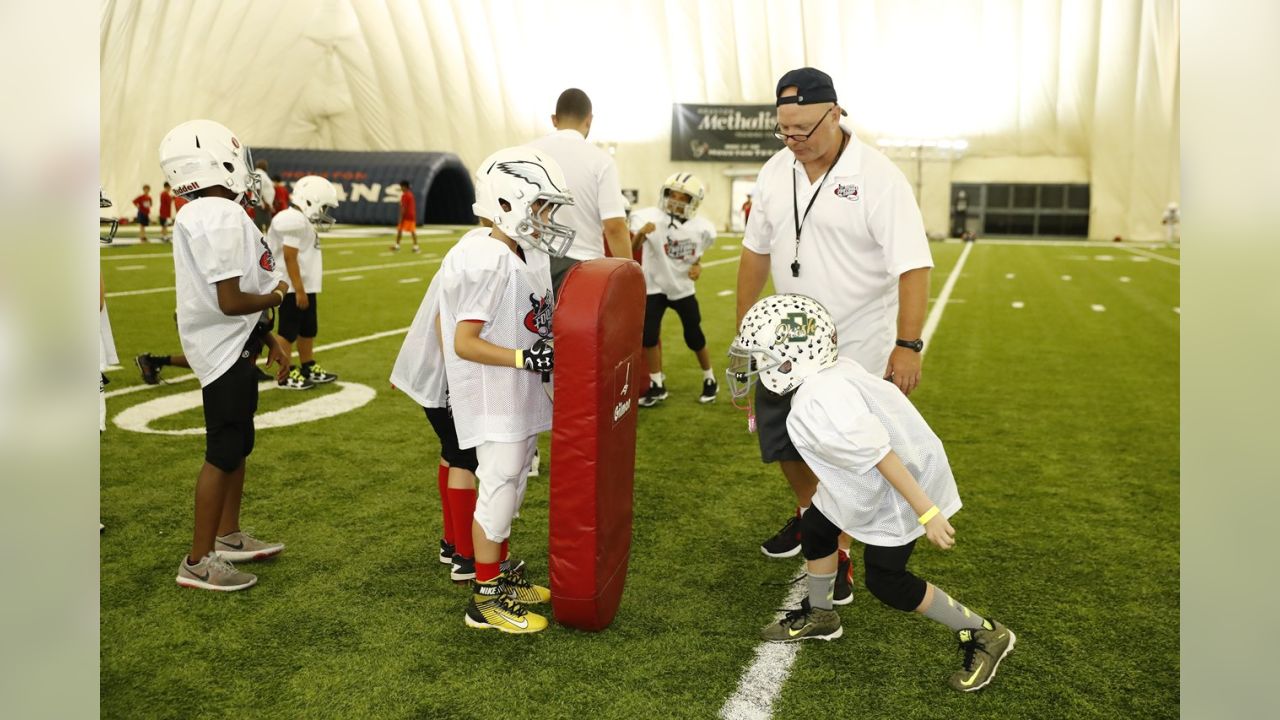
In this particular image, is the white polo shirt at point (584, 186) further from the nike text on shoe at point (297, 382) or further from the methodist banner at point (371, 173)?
the methodist banner at point (371, 173)

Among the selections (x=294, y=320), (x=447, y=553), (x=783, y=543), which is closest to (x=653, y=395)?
(x=294, y=320)

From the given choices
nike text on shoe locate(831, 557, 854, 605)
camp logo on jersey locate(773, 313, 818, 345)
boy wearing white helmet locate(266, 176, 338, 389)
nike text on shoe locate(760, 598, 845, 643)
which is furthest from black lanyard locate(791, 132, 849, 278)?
boy wearing white helmet locate(266, 176, 338, 389)

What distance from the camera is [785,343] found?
2.97 meters

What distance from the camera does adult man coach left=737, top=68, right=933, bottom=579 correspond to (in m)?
3.47

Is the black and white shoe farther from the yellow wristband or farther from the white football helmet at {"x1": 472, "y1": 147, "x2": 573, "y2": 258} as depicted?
the yellow wristband

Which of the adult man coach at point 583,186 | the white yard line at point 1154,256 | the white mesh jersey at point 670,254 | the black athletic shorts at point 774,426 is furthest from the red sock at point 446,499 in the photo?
the white yard line at point 1154,256

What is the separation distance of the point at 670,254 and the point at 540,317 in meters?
4.10

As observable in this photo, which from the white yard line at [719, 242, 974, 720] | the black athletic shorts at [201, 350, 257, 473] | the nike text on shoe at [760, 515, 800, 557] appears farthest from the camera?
the nike text on shoe at [760, 515, 800, 557]

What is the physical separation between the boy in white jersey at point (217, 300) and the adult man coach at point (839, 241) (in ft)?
5.94

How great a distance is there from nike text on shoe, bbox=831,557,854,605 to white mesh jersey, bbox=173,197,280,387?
236cm

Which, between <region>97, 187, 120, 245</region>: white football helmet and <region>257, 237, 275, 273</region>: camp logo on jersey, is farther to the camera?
<region>257, 237, 275, 273</region>: camp logo on jersey

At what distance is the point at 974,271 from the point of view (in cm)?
2144

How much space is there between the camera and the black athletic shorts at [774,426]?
3390mm
